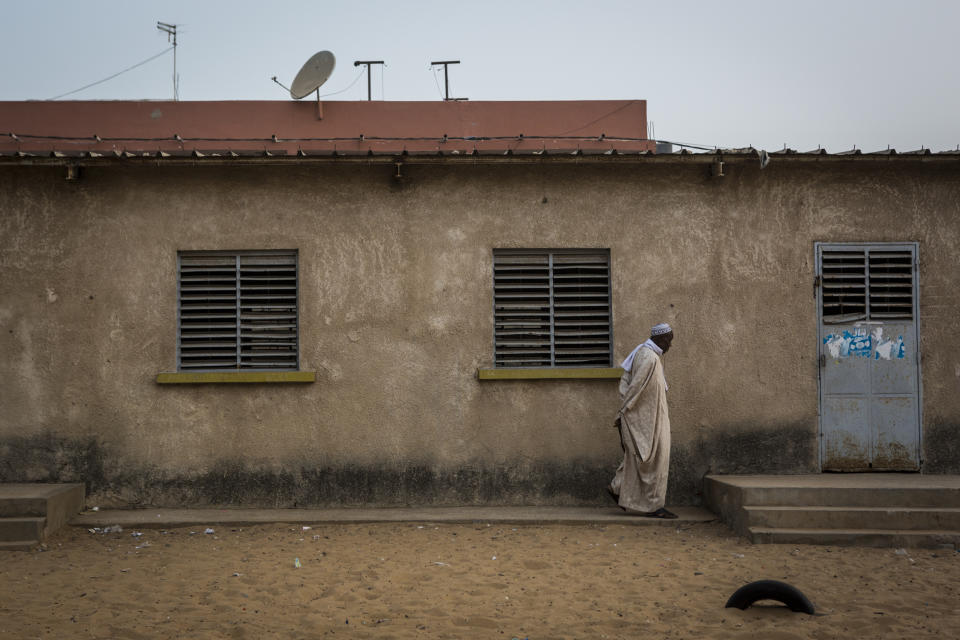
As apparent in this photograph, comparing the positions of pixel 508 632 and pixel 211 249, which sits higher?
pixel 211 249

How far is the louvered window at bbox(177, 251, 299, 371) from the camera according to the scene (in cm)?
776

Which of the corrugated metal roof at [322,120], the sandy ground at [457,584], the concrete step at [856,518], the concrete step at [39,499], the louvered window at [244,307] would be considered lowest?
the sandy ground at [457,584]

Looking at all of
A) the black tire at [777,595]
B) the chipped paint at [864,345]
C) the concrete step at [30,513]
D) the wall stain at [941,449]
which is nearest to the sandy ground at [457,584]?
the black tire at [777,595]

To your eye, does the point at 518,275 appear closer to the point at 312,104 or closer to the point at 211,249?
the point at 211,249

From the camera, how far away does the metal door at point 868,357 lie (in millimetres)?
7680

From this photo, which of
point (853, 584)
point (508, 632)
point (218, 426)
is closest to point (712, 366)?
point (853, 584)

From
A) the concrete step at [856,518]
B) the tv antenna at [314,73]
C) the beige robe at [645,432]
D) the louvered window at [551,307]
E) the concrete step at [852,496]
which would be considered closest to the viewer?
the concrete step at [856,518]

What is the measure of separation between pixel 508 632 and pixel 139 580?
107 inches

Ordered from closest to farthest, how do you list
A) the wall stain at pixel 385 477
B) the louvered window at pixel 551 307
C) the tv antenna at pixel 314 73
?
the wall stain at pixel 385 477 < the louvered window at pixel 551 307 < the tv antenna at pixel 314 73

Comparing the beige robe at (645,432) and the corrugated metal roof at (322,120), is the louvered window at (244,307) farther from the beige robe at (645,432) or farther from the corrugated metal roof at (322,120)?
the corrugated metal roof at (322,120)

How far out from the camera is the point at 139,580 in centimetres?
559

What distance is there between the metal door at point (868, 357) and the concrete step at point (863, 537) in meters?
1.21

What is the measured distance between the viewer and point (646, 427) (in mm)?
7117

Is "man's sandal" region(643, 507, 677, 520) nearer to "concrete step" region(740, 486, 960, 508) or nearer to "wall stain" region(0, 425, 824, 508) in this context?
"wall stain" region(0, 425, 824, 508)
